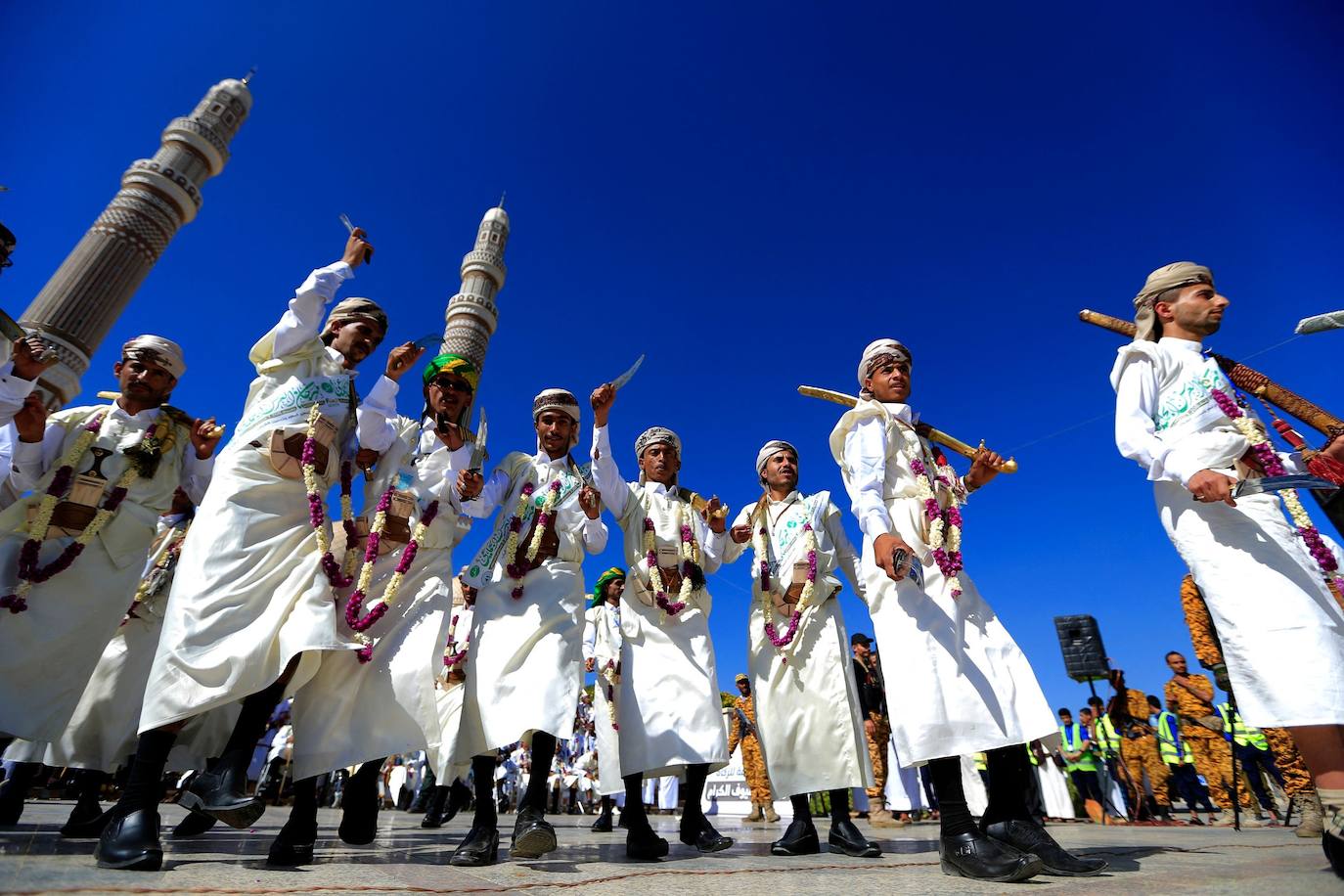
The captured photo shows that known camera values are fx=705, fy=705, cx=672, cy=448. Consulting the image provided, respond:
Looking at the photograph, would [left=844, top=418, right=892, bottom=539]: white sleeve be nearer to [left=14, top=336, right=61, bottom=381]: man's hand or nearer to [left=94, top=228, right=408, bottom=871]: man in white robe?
[left=94, top=228, right=408, bottom=871]: man in white robe

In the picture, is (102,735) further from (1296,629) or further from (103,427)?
(1296,629)

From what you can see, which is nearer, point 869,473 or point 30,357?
point 30,357

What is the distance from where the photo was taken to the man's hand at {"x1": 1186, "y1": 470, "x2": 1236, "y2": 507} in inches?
103

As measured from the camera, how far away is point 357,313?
12.5 ft

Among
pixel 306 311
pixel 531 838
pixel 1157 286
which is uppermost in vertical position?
pixel 1157 286

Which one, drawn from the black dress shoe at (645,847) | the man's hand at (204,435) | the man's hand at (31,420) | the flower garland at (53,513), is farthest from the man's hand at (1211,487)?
the man's hand at (31,420)

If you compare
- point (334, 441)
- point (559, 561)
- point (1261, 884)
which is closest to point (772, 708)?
point (559, 561)

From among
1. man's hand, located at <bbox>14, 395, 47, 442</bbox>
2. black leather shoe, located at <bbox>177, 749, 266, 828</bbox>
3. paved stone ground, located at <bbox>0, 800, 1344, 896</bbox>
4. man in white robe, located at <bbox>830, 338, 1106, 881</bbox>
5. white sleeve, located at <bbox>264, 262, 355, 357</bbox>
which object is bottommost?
paved stone ground, located at <bbox>0, 800, 1344, 896</bbox>

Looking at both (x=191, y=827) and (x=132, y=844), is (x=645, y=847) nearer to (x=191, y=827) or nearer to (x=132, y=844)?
(x=132, y=844)

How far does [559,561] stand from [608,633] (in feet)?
14.0

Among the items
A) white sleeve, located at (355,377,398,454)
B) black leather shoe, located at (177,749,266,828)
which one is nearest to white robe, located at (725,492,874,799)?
white sleeve, located at (355,377,398,454)

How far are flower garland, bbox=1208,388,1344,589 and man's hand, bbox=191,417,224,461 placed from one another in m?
4.92

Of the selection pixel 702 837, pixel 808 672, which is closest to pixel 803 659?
pixel 808 672

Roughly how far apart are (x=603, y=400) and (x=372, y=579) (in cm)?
155
